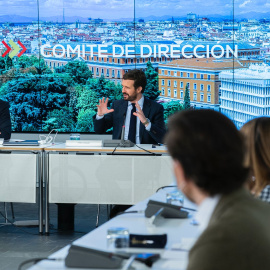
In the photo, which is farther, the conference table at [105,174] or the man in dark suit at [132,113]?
the man in dark suit at [132,113]

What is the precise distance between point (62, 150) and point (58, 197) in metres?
0.45

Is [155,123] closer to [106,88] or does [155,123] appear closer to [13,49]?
[106,88]

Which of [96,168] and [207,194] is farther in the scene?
[96,168]

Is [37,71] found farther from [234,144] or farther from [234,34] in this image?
[234,144]

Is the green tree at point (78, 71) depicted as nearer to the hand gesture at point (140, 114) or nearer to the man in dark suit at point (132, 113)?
the man in dark suit at point (132, 113)

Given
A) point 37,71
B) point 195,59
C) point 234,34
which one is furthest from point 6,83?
point 234,34

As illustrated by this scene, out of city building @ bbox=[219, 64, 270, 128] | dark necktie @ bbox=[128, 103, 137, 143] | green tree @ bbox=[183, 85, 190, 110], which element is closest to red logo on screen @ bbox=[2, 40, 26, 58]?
green tree @ bbox=[183, 85, 190, 110]

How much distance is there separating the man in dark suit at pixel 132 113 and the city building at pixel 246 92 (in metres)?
2.57

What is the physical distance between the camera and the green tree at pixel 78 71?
874 cm

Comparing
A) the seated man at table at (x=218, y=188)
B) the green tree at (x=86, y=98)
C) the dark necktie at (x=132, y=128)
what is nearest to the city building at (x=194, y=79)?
the green tree at (x=86, y=98)

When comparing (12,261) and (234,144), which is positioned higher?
(234,144)

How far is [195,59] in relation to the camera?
8.62m

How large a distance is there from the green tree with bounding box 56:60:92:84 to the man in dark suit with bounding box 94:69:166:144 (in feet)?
8.89

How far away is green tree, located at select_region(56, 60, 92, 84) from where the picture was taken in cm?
874
